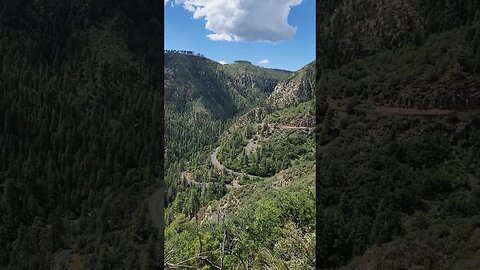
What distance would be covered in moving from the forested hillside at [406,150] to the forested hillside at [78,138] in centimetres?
211

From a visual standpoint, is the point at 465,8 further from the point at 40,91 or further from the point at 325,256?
the point at 40,91

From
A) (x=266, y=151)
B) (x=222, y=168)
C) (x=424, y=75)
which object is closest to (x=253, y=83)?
(x=222, y=168)

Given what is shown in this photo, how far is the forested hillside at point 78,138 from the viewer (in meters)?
4.72

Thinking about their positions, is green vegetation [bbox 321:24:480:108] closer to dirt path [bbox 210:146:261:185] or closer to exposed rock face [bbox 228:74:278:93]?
dirt path [bbox 210:146:261:185]

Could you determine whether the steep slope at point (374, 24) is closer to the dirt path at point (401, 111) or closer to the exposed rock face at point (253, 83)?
the dirt path at point (401, 111)

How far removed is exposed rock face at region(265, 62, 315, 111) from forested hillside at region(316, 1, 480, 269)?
18.2 m

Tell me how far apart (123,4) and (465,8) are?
Result: 3.99m

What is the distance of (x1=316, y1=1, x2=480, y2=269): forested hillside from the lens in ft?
14.2

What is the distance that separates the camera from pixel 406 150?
14.9 feet

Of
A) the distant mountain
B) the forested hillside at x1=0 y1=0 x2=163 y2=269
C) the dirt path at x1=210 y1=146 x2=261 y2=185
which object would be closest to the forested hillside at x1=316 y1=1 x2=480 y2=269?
the forested hillside at x1=0 y1=0 x2=163 y2=269

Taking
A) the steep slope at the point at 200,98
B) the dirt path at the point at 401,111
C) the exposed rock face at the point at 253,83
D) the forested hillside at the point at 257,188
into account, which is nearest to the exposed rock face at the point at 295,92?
the forested hillside at the point at 257,188

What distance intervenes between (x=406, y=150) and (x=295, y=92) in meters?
21.4

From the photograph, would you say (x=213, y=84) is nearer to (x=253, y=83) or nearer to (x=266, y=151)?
(x=253, y=83)

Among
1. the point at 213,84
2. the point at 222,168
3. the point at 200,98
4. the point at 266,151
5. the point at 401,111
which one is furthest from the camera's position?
the point at 213,84
